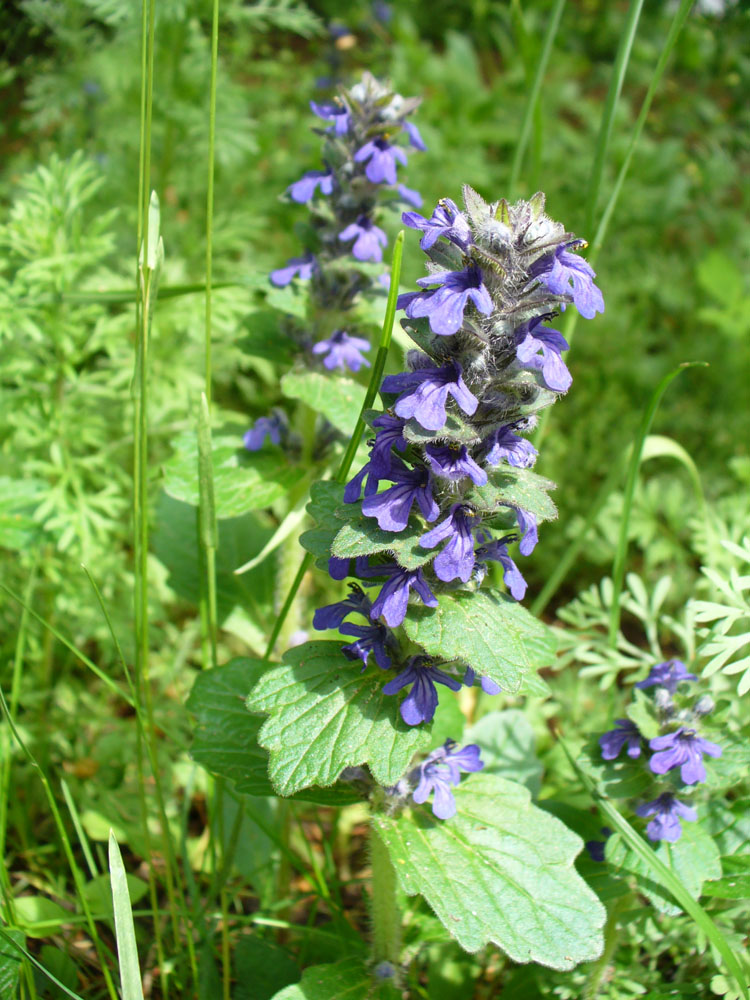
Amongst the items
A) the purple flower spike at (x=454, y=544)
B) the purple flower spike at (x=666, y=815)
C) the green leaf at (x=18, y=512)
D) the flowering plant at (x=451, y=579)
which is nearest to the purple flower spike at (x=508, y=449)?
the flowering plant at (x=451, y=579)

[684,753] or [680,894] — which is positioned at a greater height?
[684,753]

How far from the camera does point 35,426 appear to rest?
9.07ft

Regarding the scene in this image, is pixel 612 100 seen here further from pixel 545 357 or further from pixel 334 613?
pixel 334 613

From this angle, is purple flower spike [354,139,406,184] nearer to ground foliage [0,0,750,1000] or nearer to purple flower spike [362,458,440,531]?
ground foliage [0,0,750,1000]

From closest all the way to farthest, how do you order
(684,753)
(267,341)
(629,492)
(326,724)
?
(326,724) < (684,753) < (629,492) < (267,341)

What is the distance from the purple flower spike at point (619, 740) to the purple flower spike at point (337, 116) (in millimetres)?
1624

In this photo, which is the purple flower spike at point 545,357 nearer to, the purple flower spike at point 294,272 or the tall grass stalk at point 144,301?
the tall grass stalk at point 144,301

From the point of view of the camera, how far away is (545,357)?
1.39 m

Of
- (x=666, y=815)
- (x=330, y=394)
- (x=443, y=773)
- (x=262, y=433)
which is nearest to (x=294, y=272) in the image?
(x=330, y=394)

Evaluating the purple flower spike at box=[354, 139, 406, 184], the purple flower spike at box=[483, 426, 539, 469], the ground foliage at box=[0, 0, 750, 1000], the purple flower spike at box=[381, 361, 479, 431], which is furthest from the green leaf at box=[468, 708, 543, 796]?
the purple flower spike at box=[354, 139, 406, 184]

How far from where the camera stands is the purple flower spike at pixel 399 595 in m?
1.47

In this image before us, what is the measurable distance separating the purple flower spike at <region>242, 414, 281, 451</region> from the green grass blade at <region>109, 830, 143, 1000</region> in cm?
125

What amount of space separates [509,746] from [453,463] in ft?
4.10

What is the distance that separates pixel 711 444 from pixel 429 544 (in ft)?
10.5
